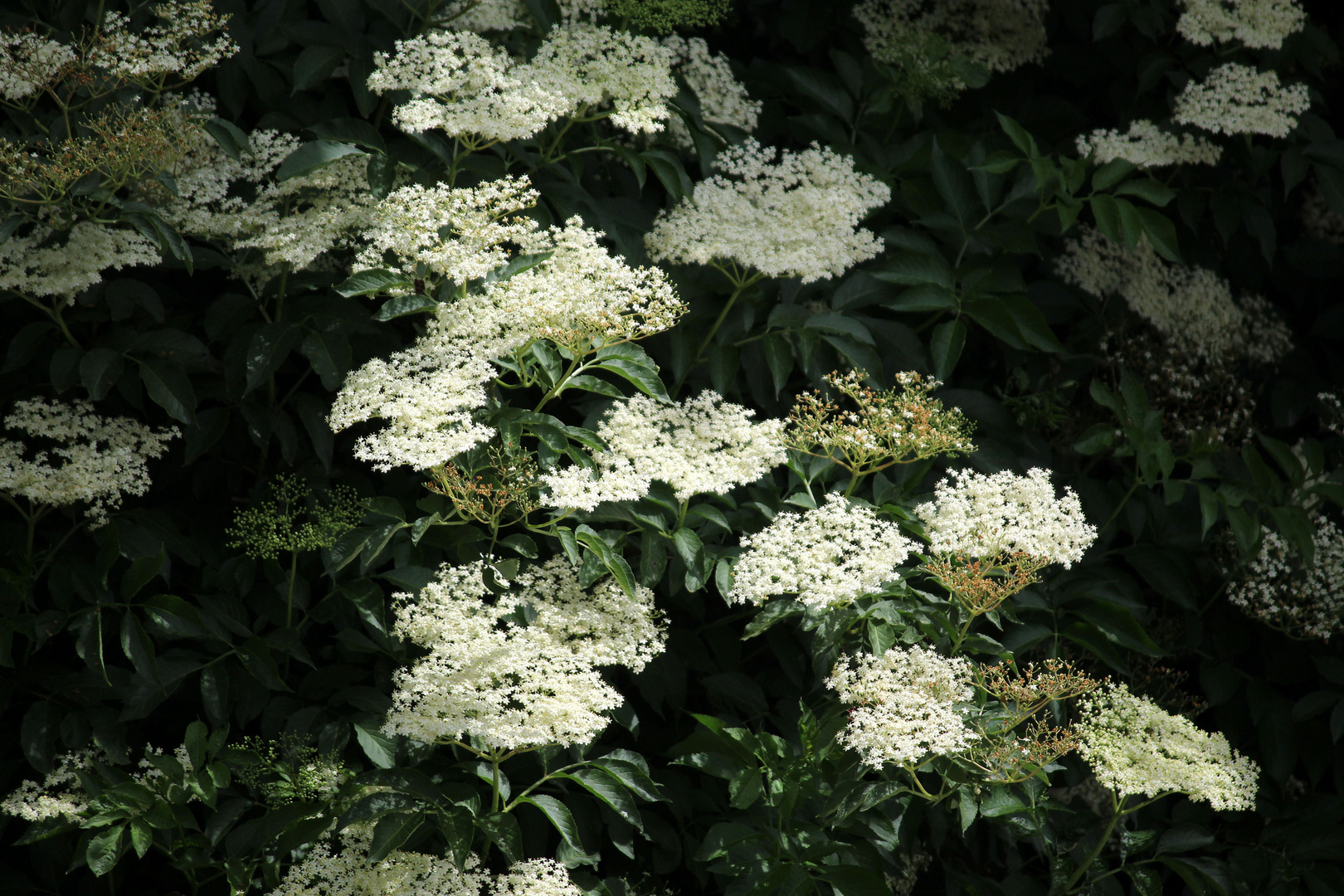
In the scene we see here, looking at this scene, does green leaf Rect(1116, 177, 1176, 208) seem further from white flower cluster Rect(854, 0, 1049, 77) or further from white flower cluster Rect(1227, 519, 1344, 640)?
white flower cluster Rect(1227, 519, 1344, 640)

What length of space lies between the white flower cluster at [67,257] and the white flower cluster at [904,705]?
204 centimetres

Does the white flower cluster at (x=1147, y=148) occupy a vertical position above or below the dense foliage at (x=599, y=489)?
above

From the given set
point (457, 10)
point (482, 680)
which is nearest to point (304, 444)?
point (482, 680)

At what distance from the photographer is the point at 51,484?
2855mm

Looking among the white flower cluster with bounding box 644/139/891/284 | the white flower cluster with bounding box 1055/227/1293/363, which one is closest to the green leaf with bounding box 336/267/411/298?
the white flower cluster with bounding box 644/139/891/284

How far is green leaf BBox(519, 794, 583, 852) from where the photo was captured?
2658mm

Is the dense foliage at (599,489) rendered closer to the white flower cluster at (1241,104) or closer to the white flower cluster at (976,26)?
the white flower cluster at (1241,104)

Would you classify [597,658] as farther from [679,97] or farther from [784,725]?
[679,97]

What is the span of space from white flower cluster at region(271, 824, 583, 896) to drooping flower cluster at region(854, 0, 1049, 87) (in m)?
2.99

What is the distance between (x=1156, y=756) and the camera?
285cm

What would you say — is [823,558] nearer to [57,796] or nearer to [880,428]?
[880,428]

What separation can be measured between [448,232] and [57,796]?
173 cm

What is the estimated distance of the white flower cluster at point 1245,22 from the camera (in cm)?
387

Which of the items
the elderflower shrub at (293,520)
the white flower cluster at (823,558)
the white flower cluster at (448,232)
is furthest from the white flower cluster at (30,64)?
the white flower cluster at (823,558)
